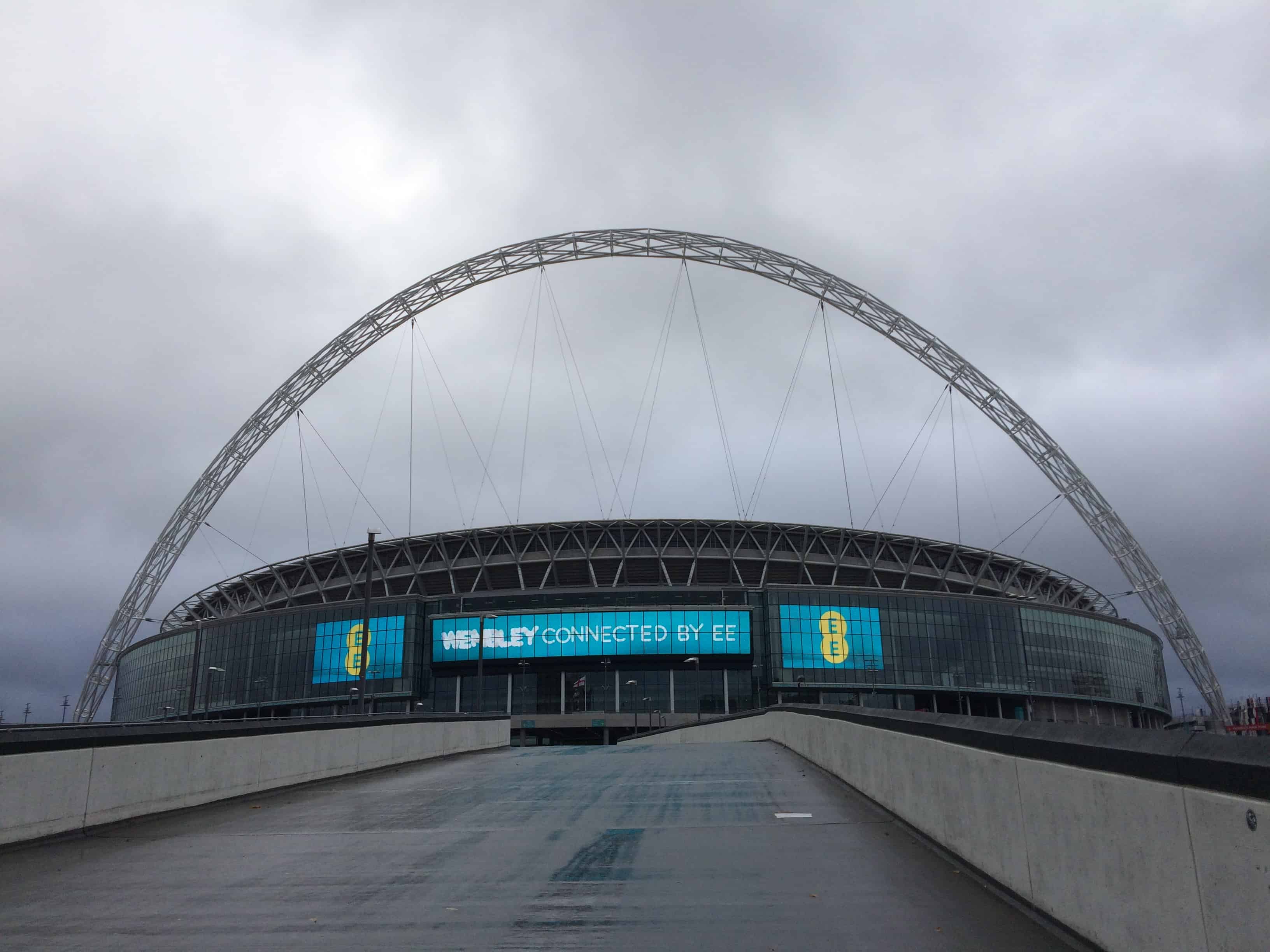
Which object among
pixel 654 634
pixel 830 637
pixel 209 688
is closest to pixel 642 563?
pixel 654 634

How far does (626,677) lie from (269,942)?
3569 inches

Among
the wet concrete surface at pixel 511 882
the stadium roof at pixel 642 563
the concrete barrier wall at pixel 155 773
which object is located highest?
the stadium roof at pixel 642 563

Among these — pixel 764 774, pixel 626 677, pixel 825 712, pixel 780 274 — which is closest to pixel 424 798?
pixel 764 774

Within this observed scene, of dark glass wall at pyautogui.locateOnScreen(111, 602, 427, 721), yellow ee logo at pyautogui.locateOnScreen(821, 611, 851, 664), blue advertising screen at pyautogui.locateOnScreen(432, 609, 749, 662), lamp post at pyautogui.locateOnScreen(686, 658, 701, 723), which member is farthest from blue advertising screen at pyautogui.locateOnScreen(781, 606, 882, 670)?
dark glass wall at pyautogui.locateOnScreen(111, 602, 427, 721)

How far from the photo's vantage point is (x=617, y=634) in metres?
94.0

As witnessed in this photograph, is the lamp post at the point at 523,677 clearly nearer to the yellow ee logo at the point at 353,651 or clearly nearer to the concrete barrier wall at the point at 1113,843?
the yellow ee logo at the point at 353,651

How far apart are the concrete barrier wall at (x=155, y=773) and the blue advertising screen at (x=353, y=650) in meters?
77.3

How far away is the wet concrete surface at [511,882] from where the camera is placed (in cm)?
683

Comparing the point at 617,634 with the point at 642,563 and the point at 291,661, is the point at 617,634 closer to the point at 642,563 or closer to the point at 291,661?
the point at 642,563

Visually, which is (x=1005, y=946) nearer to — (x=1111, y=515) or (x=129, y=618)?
(x=1111, y=515)

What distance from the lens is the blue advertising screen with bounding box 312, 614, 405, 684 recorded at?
9688cm

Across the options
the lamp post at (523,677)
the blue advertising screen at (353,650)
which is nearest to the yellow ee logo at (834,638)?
the lamp post at (523,677)

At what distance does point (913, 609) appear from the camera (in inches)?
3760

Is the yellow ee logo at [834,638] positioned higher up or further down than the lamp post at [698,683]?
higher up
